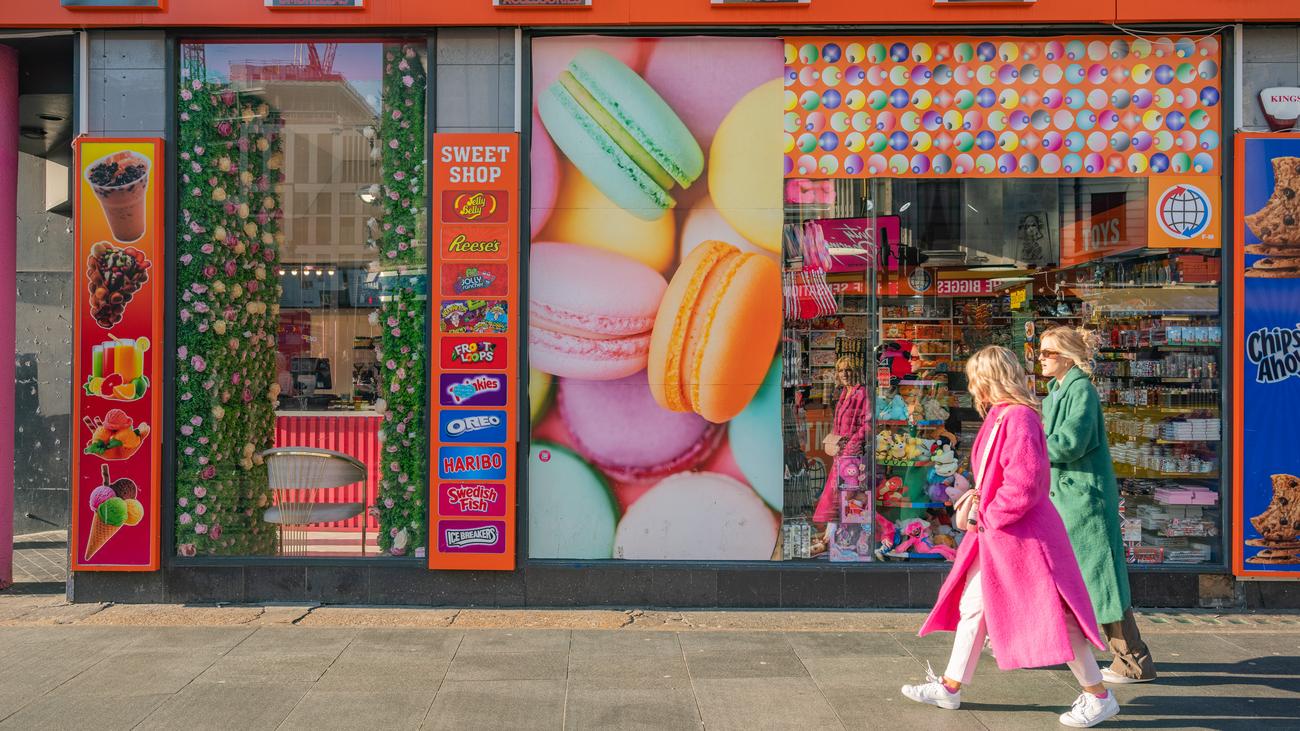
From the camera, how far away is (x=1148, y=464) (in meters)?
7.16

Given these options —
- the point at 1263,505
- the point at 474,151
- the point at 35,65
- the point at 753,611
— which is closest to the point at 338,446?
the point at 474,151

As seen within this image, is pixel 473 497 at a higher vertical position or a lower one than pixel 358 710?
higher

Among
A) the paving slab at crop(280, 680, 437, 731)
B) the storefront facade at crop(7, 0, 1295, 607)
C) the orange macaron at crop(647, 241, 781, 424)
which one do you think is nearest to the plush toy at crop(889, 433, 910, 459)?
the storefront facade at crop(7, 0, 1295, 607)

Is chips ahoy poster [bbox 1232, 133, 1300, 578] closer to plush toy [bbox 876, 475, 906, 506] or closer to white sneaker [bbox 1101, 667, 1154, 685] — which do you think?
white sneaker [bbox 1101, 667, 1154, 685]

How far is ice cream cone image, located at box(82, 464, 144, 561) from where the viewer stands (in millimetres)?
6727

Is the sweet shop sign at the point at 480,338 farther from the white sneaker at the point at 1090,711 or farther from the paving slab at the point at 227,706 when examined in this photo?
the white sneaker at the point at 1090,711

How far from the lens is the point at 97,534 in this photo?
6727mm

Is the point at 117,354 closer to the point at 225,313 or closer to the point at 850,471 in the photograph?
the point at 225,313

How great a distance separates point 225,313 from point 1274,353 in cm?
746

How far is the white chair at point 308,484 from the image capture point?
23.2 ft

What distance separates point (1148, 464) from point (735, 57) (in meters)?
4.27

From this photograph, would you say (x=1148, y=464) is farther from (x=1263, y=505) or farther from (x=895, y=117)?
(x=895, y=117)

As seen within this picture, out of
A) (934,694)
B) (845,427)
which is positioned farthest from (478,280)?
(934,694)

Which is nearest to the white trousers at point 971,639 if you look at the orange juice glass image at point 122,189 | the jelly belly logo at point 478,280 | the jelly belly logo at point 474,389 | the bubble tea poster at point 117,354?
the jelly belly logo at point 474,389
